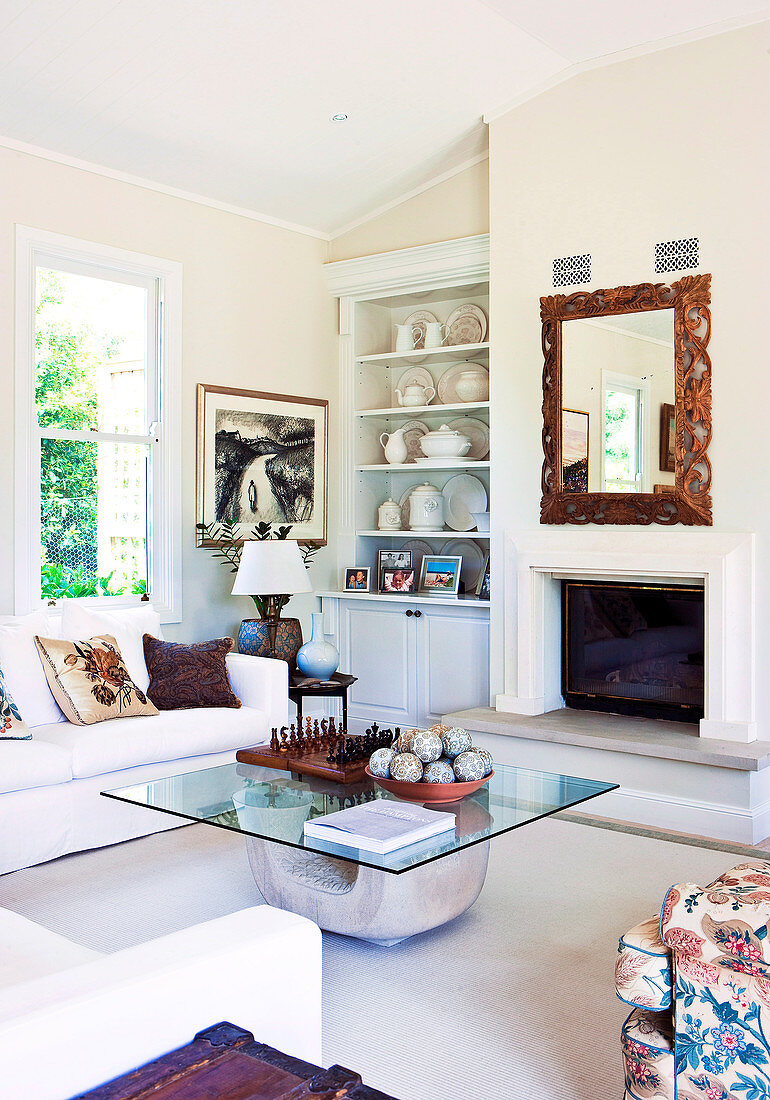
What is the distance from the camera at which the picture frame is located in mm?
6023

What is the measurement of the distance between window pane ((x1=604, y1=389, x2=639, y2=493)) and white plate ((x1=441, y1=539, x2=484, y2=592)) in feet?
4.56

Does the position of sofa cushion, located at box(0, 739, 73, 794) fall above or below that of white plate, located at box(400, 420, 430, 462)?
below

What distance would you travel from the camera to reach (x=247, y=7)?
3873mm

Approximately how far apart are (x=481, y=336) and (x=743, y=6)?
2.16 metres

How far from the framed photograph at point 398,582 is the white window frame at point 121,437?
132cm

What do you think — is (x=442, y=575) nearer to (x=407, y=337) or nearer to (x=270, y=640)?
(x=270, y=640)

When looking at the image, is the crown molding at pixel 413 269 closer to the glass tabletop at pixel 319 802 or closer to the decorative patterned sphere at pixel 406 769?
the glass tabletop at pixel 319 802

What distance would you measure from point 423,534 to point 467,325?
124cm

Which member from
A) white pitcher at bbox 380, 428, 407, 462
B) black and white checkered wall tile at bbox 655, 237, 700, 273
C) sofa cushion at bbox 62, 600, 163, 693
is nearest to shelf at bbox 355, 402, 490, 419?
white pitcher at bbox 380, 428, 407, 462

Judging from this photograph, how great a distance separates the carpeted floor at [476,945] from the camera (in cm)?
232

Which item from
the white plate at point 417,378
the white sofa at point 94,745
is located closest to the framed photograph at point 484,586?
the white plate at point 417,378

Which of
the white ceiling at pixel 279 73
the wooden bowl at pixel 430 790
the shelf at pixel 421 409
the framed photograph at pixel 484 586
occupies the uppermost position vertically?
the white ceiling at pixel 279 73

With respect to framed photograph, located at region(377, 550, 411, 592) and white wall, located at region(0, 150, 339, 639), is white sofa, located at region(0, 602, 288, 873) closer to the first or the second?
white wall, located at region(0, 150, 339, 639)

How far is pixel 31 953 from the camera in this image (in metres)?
1.92
